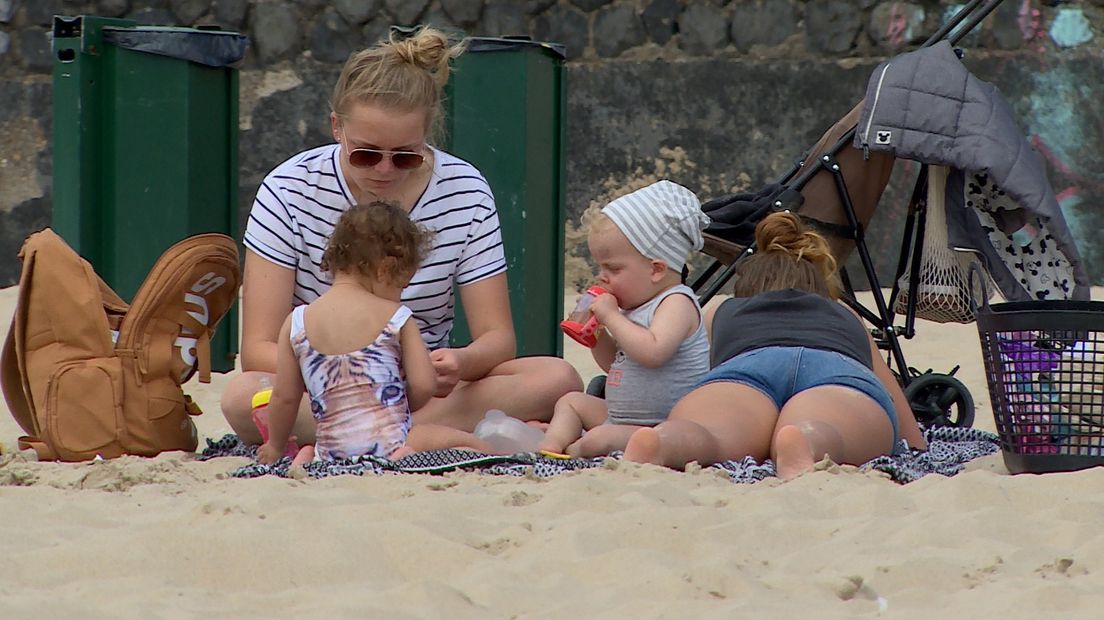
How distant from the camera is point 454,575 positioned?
7.73 ft

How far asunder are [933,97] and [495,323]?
1.46 m

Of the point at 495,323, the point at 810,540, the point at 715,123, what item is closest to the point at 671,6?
the point at 715,123

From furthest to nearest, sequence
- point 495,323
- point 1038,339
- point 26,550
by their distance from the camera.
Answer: point 495,323 < point 1038,339 < point 26,550

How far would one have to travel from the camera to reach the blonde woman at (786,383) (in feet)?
10.7

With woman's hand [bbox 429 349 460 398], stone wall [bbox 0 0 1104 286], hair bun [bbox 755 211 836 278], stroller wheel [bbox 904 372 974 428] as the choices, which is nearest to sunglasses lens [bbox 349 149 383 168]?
woman's hand [bbox 429 349 460 398]

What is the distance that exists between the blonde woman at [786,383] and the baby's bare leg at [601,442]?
0.13 meters

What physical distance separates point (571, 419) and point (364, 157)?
0.77m

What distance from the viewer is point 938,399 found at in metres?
4.34

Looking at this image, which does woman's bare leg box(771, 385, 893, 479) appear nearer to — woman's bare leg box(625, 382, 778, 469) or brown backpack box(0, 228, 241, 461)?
woman's bare leg box(625, 382, 778, 469)

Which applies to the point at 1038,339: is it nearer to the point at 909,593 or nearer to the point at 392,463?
the point at 909,593

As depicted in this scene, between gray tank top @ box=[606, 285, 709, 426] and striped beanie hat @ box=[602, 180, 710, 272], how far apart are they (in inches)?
3.9

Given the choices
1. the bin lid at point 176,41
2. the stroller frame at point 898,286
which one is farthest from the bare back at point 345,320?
the bin lid at point 176,41

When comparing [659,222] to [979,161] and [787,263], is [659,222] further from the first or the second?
[979,161]

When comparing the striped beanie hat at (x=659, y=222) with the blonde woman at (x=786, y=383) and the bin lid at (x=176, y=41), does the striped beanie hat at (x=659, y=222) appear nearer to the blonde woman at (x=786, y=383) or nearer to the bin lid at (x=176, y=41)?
the blonde woman at (x=786, y=383)
